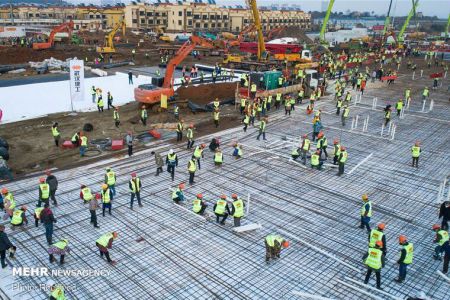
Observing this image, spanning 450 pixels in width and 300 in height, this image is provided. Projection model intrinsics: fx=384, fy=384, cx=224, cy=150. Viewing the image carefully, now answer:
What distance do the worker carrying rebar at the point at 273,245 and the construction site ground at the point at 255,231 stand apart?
0.83 feet

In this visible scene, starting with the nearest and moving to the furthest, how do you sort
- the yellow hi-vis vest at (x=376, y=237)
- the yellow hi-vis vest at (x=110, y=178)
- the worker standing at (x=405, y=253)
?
the worker standing at (x=405, y=253) → the yellow hi-vis vest at (x=376, y=237) → the yellow hi-vis vest at (x=110, y=178)

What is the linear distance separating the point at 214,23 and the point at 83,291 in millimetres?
119337

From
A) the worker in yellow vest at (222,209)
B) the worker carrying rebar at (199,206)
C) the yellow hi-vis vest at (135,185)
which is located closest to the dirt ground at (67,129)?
the yellow hi-vis vest at (135,185)

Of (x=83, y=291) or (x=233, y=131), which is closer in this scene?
(x=83, y=291)

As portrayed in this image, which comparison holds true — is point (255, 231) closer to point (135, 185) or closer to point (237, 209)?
point (237, 209)

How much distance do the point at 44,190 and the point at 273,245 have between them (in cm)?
803

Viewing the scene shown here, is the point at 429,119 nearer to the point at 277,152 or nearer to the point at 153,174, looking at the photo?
the point at 277,152

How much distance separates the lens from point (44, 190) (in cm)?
1320

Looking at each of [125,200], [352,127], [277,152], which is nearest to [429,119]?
[352,127]

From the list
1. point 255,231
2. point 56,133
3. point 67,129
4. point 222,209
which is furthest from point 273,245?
point 67,129

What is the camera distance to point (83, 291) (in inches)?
386

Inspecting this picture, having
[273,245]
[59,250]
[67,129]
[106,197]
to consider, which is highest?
[106,197]

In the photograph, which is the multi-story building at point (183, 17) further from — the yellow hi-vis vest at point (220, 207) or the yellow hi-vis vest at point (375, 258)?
the yellow hi-vis vest at point (375, 258)

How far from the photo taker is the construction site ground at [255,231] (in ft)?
33.3
